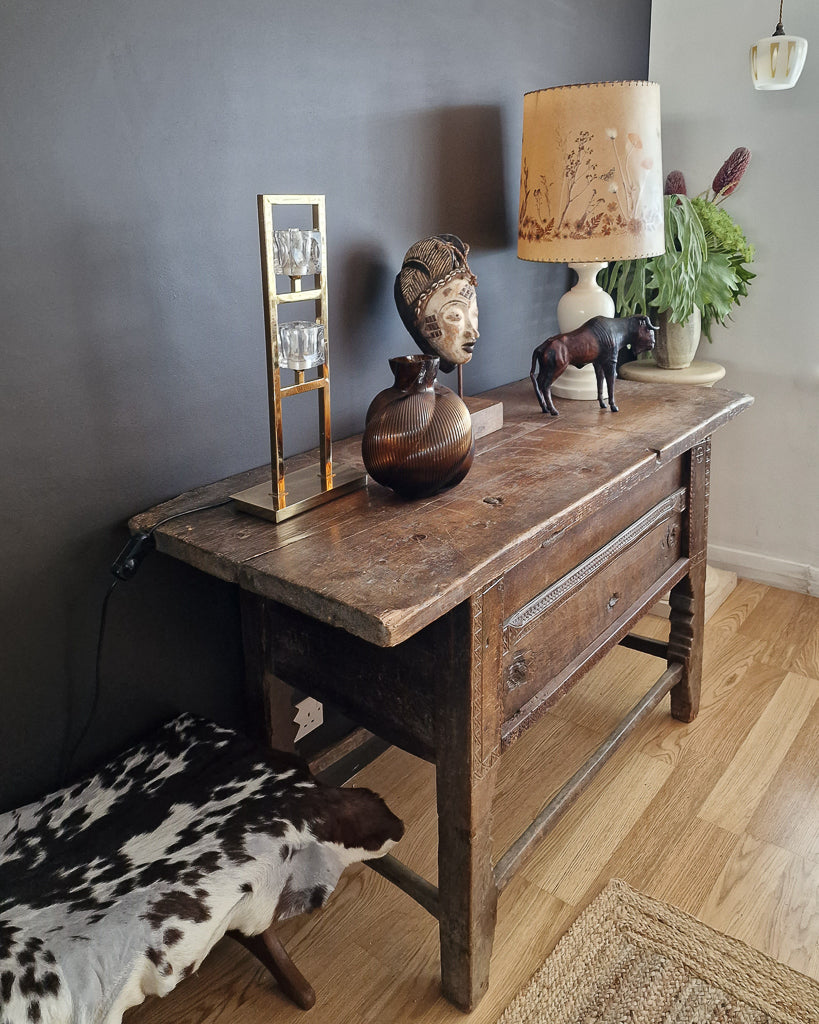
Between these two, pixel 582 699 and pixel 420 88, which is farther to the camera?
pixel 582 699

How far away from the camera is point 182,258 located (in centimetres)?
127

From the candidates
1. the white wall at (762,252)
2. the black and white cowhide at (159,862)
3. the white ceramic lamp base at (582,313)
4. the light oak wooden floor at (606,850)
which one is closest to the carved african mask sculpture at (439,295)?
the white ceramic lamp base at (582,313)

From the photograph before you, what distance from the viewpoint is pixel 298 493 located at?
128cm

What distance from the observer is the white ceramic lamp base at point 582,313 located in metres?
1.85

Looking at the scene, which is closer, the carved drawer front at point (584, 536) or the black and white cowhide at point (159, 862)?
the black and white cowhide at point (159, 862)

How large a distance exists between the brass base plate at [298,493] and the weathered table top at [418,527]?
1 centimetres

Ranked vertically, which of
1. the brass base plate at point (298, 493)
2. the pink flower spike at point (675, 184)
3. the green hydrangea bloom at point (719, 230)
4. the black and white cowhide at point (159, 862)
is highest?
the pink flower spike at point (675, 184)

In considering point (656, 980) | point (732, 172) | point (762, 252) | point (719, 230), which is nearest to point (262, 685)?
point (656, 980)

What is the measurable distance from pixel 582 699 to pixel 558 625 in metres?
0.82

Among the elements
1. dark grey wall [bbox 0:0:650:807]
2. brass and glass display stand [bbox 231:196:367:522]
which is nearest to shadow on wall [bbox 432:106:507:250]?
dark grey wall [bbox 0:0:650:807]

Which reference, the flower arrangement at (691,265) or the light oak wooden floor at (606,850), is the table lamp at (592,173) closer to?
the flower arrangement at (691,265)

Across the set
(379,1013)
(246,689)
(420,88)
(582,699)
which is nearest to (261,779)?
(246,689)

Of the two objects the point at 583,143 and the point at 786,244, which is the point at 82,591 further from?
the point at 786,244

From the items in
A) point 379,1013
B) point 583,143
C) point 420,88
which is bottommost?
point 379,1013
